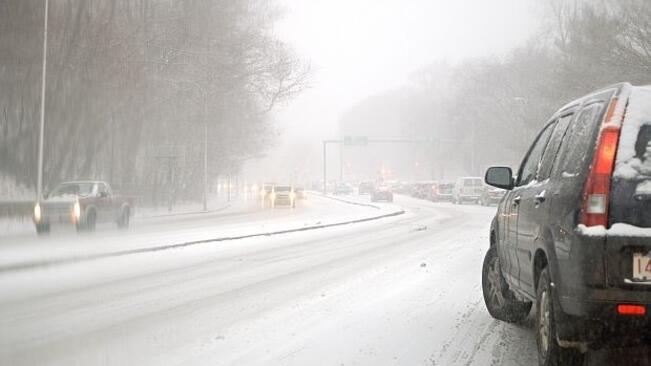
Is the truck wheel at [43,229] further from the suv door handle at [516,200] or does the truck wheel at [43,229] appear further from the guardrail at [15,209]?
the suv door handle at [516,200]

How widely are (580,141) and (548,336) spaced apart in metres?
1.35

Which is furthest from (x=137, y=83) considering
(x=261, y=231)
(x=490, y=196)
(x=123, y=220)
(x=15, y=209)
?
(x=490, y=196)

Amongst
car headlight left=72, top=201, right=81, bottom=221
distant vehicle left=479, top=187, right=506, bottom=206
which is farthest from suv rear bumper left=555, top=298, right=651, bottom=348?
distant vehicle left=479, top=187, right=506, bottom=206

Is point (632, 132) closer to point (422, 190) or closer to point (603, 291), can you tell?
point (603, 291)

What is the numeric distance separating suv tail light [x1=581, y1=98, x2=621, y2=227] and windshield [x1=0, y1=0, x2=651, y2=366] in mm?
13

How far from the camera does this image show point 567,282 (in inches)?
156

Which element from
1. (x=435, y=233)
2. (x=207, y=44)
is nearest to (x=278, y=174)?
(x=207, y=44)

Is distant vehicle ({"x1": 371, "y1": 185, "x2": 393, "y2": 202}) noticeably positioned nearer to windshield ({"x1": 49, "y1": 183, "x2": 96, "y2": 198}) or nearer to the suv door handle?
windshield ({"x1": 49, "y1": 183, "x2": 96, "y2": 198})

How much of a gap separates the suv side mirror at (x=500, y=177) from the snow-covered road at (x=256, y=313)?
4.69ft

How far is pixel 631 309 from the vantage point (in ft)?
12.4

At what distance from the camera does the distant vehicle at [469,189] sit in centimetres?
4612

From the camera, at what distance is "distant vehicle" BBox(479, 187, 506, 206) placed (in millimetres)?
40500

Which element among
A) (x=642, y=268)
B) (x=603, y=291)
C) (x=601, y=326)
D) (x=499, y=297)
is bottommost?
(x=499, y=297)

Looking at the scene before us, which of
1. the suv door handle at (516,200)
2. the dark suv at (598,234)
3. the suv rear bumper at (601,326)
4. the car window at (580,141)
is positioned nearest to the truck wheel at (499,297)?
the suv door handle at (516,200)
